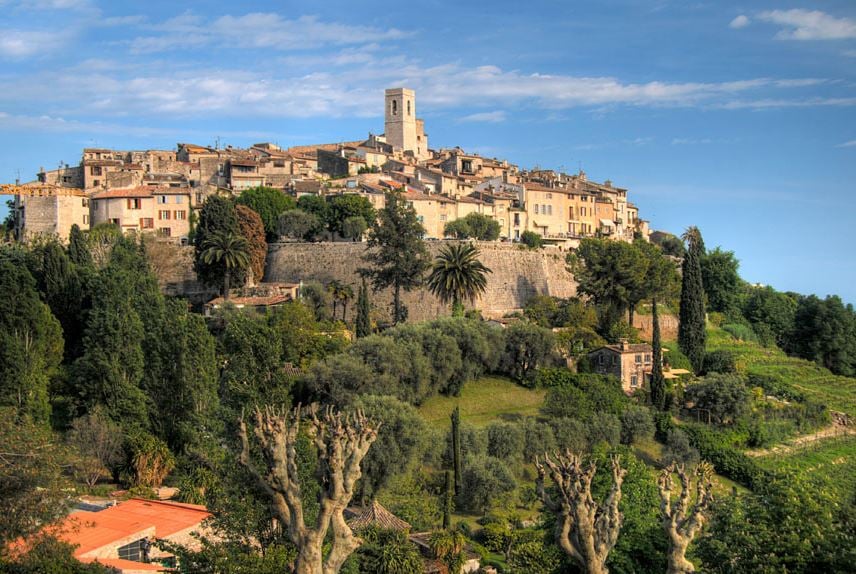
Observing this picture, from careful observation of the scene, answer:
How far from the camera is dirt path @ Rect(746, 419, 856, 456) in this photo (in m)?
46.1

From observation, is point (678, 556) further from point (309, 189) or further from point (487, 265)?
point (309, 189)

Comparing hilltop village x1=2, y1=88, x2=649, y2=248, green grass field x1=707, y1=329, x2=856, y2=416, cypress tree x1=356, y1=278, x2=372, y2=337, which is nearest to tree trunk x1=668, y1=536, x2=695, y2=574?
cypress tree x1=356, y1=278, x2=372, y2=337

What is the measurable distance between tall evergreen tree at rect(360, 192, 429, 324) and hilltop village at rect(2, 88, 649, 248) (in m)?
15.7

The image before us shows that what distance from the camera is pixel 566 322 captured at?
5275cm

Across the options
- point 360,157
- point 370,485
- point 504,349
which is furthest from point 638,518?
point 360,157

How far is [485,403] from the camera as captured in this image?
44500 mm

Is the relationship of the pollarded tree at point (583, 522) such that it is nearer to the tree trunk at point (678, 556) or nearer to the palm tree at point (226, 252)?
the tree trunk at point (678, 556)

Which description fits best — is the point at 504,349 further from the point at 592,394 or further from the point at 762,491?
the point at 762,491

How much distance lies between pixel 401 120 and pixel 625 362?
62.8 meters

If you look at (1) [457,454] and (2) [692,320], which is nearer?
(1) [457,454]

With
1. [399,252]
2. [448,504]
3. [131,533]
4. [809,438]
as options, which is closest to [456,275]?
[399,252]

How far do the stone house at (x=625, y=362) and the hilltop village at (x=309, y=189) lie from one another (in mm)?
21797

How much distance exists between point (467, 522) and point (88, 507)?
42.7 feet

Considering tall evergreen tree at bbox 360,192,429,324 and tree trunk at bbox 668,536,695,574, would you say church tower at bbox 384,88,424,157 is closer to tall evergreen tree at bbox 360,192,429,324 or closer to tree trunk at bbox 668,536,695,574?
tall evergreen tree at bbox 360,192,429,324
